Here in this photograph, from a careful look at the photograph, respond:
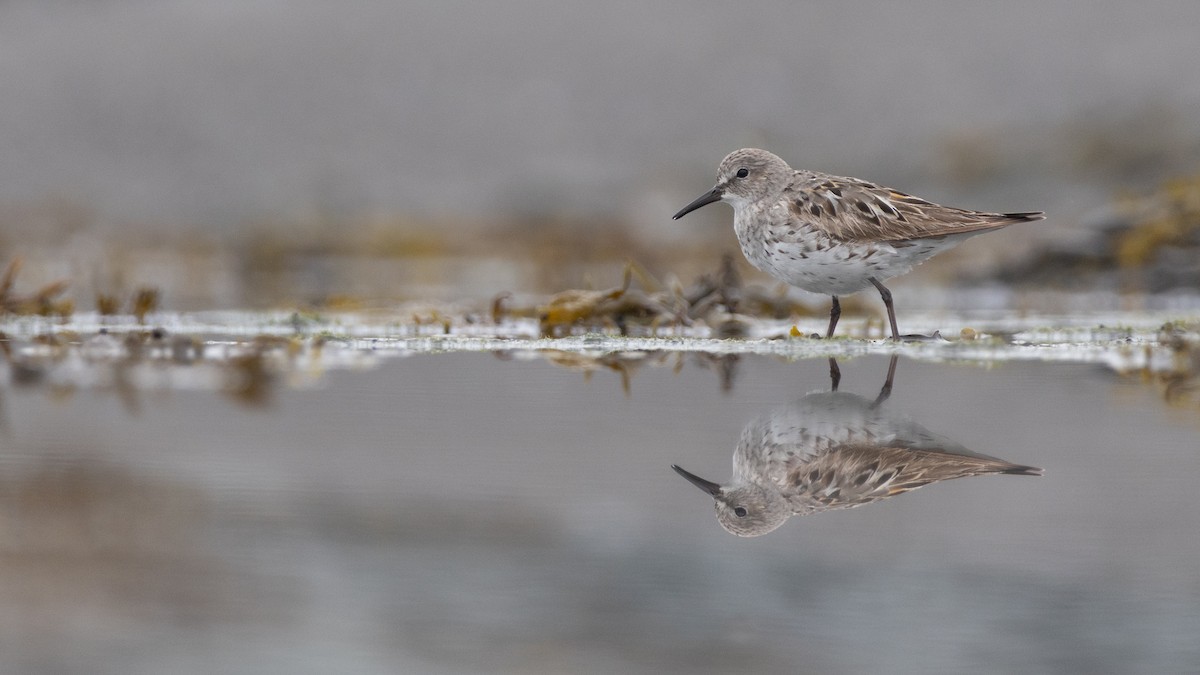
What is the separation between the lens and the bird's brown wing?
6008mm

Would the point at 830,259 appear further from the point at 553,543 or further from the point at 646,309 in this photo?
the point at 553,543

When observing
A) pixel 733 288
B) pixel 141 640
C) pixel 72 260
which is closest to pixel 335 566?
pixel 141 640

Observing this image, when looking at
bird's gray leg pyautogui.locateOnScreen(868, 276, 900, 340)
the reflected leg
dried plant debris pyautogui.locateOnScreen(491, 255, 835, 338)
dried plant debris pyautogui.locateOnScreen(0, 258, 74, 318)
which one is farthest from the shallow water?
dried plant debris pyautogui.locateOnScreen(0, 258, 74, 318)

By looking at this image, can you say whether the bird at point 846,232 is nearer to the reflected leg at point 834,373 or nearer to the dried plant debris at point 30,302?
the reflected leg at point 834,373

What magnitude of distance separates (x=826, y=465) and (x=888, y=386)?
1672 mm

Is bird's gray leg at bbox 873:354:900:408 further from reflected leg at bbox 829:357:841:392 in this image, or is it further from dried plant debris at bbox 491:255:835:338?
dried plant debris at bbox 491:255:835:338

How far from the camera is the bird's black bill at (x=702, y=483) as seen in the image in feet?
9.01

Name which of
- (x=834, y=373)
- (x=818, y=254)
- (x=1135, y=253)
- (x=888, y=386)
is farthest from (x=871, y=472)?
(x=1135, y=253)

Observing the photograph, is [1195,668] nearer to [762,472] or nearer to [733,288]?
[762,472]

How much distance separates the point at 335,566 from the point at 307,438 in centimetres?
137

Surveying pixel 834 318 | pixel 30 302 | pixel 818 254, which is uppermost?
pixel 818 254

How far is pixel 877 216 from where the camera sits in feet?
20.0

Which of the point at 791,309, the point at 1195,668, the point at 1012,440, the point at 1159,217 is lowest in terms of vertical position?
the point at 1195,668

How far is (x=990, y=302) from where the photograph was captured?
460 inches
